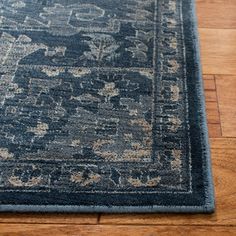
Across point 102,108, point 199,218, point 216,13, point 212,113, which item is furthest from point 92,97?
point 216,13

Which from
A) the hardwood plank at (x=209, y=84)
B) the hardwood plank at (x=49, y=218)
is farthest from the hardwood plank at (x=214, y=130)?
the hardwood plank at (x=49, y=218)

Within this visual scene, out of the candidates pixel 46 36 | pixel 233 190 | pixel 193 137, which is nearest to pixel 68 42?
pixel 46 36

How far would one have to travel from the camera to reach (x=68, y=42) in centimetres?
130

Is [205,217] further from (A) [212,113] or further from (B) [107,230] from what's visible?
(A) [212,113]

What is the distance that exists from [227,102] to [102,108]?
0.33 m

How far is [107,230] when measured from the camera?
2.85ft

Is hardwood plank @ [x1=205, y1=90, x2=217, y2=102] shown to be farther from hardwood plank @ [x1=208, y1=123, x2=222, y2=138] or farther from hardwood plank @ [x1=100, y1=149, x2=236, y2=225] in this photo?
hardwood plank @ [x1=100, y1=149, x2=236, y2=225]

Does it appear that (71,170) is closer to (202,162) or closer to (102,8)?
(202,162)

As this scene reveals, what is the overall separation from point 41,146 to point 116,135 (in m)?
0.18

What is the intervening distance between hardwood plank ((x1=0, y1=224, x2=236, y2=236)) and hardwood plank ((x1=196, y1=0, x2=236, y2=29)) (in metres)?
0.74

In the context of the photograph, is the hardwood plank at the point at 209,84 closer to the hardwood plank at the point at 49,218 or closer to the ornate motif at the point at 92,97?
the ornate motif at the point at 92,97

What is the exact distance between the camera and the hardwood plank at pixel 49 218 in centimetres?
88

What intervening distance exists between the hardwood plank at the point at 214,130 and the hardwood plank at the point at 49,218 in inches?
14.2

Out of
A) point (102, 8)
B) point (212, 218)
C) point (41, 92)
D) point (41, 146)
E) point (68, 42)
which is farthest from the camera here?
point (102, 8)
